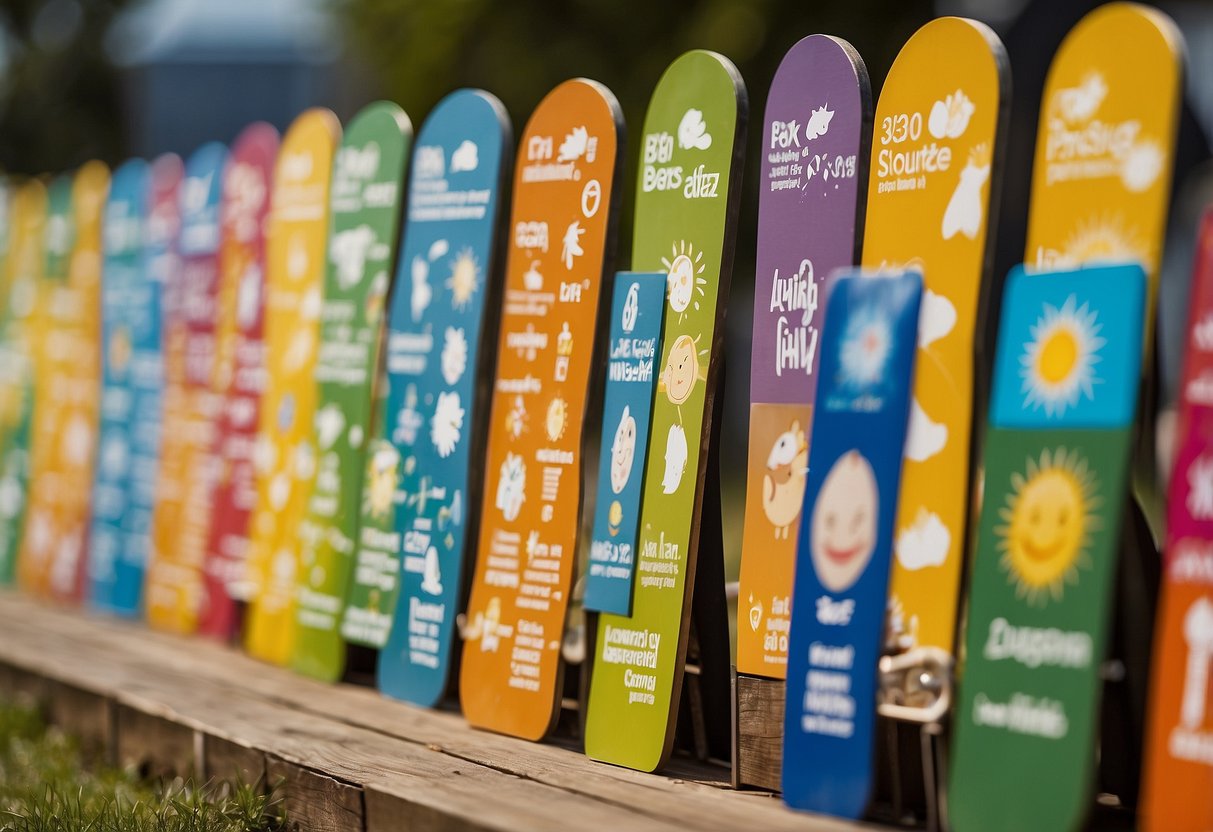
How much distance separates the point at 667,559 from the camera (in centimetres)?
371

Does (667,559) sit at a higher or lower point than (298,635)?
higher

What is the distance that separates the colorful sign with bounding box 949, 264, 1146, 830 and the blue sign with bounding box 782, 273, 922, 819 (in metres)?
0.19

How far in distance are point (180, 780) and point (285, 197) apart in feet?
7.08

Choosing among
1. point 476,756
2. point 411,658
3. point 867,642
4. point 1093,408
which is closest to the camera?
point 1093,408

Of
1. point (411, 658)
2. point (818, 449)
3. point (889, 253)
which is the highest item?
point (889, 253)

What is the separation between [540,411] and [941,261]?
1.36 metres

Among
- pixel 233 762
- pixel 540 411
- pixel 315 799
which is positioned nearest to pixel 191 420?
pixel 233 762

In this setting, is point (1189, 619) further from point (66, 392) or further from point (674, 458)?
point (66, 392)

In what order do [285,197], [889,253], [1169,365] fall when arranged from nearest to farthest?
[889,253] < [285,197] < [1169,365]

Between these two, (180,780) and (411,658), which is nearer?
(180,780)

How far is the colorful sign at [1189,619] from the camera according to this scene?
2.59 meters

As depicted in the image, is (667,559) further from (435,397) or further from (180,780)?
(180,780)

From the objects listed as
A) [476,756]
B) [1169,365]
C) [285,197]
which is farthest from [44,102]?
[476,756]

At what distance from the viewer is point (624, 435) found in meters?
3.91
